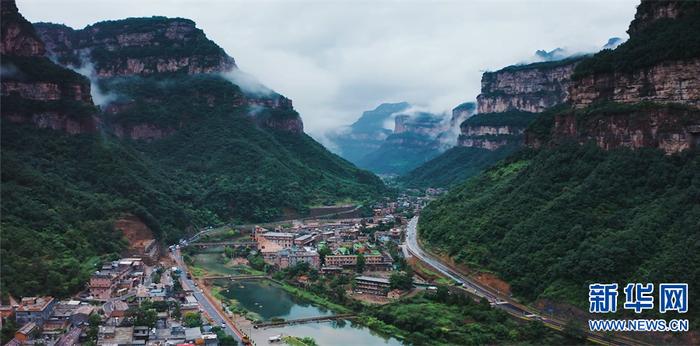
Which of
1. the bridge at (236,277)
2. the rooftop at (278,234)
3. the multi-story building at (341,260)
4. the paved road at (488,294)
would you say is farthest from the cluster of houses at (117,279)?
the paved road at (488,294)

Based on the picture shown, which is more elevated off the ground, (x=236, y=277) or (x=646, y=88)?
(x=646, y=88)

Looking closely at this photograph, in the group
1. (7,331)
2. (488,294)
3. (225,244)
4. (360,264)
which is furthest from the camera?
(225,244)

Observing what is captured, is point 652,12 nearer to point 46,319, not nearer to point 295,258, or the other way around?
point 295,258

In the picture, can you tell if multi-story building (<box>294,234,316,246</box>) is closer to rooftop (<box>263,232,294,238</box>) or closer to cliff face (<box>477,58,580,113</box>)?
rooftop (<box>263,232,294,238</box>)

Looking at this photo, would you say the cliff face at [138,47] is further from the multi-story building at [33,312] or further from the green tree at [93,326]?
the green tree at [93,326]

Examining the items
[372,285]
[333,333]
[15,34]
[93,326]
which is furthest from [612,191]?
[15,34]

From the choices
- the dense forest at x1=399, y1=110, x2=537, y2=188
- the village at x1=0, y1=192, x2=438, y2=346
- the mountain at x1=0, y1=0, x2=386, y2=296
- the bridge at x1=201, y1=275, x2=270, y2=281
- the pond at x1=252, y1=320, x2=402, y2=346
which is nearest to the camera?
the village at x1=0, y1=192, x2=438, y2=346

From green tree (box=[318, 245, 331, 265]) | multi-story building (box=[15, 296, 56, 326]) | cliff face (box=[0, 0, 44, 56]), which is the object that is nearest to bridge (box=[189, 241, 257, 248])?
green tree (box=[318, 245, 331, 265])
